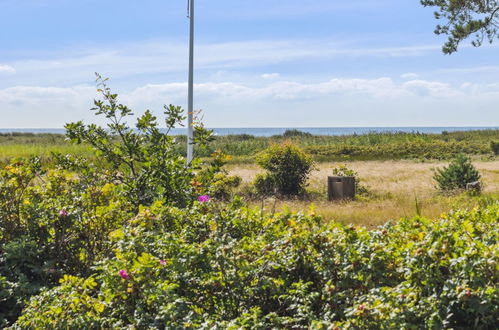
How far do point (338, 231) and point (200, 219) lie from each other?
1.18 m

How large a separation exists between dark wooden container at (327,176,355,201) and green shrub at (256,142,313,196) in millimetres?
1225

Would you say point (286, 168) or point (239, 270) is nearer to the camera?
point (239, 270)

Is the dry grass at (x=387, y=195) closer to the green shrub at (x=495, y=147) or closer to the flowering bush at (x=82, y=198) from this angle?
the flowering bush at (x=82, y=198)

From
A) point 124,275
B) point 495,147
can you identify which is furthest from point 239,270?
point 495,147

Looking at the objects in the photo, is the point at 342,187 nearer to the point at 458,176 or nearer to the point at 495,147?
the point at 458,176

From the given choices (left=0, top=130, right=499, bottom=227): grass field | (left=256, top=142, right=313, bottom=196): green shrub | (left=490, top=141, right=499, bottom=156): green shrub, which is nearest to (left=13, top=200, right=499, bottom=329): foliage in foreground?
(left=0, top=130, right=499, bottom=227): grass field

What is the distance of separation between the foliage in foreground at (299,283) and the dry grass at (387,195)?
67.5 inches

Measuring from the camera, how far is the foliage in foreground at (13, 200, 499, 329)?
266 cm

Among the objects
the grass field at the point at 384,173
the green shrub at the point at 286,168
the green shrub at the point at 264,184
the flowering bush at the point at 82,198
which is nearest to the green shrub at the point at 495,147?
the grass field at the point at 384,173

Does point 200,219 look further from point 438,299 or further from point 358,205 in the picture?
point 358,205

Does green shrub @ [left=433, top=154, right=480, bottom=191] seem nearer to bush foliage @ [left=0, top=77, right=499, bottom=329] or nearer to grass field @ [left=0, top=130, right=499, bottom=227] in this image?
grass field @ [left=0, top=130, right=499, bottom=227]

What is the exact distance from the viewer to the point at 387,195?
44.1ft

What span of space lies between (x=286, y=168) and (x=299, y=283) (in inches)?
445

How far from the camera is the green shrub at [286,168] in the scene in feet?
46.5
